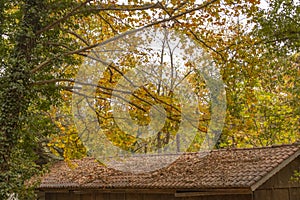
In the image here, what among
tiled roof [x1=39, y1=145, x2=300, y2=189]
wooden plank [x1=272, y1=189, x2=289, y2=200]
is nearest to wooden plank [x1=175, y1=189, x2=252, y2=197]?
tiled roof [x1=39, y1=145, x2=300, y2=189]

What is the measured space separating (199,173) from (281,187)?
1908mm

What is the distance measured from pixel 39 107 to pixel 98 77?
2.17 meters

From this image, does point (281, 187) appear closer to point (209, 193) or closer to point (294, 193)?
point (294, 193)

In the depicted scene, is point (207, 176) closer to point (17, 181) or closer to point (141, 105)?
point (141, 105)

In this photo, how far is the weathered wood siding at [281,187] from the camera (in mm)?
9984

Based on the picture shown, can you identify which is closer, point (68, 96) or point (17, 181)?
point (17, 181)

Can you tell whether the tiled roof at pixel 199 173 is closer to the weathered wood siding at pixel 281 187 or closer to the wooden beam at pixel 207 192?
the wooden beam at pixel 207 192

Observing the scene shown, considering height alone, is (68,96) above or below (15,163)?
above

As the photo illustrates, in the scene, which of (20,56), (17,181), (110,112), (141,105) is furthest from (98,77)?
(17,181)

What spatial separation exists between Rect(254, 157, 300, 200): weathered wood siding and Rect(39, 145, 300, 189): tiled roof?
1.40 feet

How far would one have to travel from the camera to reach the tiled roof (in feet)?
31.8

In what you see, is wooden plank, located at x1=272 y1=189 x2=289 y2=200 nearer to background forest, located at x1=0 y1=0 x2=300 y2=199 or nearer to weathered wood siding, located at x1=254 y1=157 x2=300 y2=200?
weathered wood siding, located at x1=254 y1=157 x2=300 y2=200

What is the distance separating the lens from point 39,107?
400 inches

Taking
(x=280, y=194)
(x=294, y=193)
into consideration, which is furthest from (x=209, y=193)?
(x=294, y=193)
